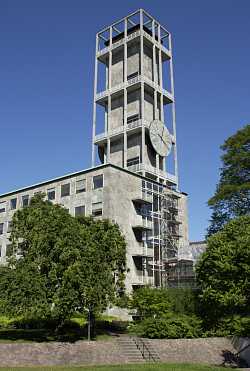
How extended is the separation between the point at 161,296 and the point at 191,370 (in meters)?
16.9

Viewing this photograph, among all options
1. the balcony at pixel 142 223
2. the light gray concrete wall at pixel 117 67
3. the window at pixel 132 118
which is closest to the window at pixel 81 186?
the balcony at pixel 142 223

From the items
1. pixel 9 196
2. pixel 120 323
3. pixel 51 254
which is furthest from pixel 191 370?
pixel 9 196

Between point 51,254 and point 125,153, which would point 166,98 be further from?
point 51,254

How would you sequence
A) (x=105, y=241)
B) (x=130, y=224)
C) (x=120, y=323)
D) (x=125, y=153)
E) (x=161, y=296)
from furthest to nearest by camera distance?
(x=125, y=153)
(x=130, y=224)
(x=120, y=323)
(x=161, y=296)
(x=105, y=241)

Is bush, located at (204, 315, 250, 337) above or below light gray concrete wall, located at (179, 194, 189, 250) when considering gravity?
below

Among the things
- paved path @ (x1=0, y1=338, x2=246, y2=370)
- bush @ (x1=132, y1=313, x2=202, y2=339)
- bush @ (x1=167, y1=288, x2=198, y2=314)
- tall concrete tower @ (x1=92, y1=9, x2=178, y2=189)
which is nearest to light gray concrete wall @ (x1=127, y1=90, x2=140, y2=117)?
tall concrete tower @ (x1=92, y1=9, x2=178, y2=189)

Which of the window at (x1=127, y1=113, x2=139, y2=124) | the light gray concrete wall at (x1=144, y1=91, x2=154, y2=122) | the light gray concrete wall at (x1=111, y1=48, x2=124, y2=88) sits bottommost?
the window at (x1=127, y1=113, x2=139, y2=124)

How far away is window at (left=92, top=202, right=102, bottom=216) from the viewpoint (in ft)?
176

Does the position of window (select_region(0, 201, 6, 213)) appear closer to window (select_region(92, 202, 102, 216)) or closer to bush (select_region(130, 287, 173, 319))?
window (select_region(92, 202, 102, 216))

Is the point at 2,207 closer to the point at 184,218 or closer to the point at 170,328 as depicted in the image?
the point at 184,218

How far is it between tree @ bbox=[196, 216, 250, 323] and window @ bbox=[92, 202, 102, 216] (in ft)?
64.7

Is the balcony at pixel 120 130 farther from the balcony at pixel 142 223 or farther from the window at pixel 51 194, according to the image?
the balcony at pixel 142 223

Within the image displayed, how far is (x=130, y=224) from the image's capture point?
177ft

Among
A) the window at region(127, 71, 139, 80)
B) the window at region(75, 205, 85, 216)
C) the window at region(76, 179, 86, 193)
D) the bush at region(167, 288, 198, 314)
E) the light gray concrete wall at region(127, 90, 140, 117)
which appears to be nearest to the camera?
the bush at region(167, 288, 198, 314)
